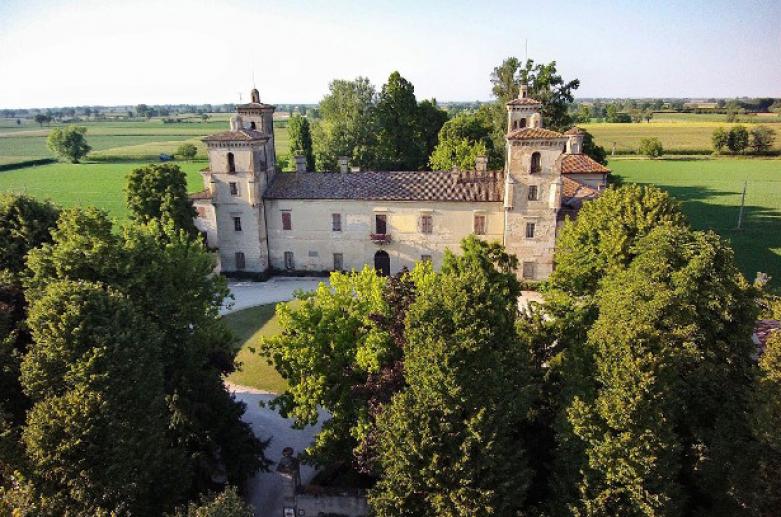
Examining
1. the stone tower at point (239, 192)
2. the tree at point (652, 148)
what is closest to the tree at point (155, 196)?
the stone tower at point (239, 192)

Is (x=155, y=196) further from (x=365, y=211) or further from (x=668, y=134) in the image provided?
(x=668, y=134)

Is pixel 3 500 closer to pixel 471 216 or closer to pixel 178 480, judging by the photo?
pixel 178 480

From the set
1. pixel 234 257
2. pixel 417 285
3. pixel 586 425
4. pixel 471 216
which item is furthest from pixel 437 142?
pixel 586 425

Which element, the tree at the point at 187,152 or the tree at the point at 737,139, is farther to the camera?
the tree at the point at 737,139

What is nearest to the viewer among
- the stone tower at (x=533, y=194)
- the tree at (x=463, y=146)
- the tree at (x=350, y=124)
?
the stone tower at (x=533, y=194)

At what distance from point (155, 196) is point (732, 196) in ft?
259

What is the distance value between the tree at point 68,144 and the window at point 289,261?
3812 inches

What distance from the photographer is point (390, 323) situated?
64.4 ft

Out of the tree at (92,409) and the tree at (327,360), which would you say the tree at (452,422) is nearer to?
the tree at (327,360)

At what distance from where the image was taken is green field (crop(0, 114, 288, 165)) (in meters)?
121

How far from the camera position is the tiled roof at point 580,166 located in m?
51.9

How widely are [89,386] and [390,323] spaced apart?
10001 millimetres

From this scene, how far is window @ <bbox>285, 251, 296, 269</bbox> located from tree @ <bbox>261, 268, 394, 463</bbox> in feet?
79.2

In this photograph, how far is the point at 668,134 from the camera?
142 metres
